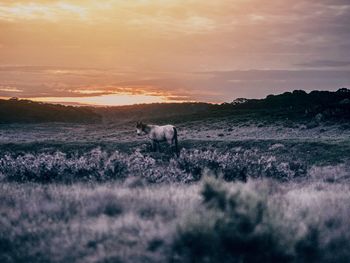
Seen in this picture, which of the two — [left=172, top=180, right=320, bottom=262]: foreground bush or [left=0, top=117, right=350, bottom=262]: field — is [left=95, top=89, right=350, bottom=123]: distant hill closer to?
[left=0, top=117, right=350, bottom=262]: field

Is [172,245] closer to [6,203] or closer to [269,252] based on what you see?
[269,252]

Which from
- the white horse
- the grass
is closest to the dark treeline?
the white horse

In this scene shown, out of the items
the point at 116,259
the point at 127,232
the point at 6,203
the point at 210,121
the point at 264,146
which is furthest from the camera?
the point at 210,121

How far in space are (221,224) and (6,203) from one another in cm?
445

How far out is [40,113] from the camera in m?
114

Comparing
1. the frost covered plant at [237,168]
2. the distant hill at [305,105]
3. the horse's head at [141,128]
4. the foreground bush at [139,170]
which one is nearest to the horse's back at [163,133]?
the horse's head at [141,128]

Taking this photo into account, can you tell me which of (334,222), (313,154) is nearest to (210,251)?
(334,222)

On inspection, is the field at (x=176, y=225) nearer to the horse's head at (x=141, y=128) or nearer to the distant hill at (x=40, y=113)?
the horse's head at (x=141, y=128)

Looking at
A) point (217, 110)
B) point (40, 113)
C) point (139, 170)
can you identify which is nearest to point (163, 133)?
point (139, 170)

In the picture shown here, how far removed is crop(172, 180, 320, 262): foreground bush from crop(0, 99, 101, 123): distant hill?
105 metres

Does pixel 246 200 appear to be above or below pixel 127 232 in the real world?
above

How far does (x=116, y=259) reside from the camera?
5852mm

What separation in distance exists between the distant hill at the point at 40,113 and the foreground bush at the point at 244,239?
105 meters

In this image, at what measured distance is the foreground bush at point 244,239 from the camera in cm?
606
